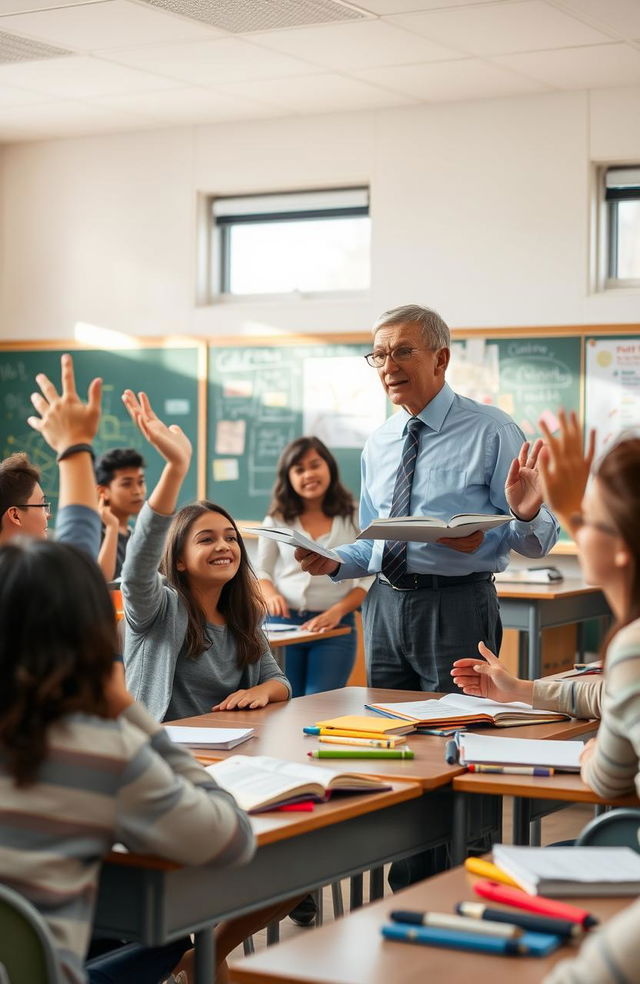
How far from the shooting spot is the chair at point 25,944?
1.58 meters

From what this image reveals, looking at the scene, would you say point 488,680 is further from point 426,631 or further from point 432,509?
point 432,509

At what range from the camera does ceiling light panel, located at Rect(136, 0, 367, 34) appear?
16.5 ft

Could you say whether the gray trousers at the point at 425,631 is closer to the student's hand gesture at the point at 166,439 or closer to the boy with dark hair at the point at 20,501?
the boy with dark hair at the point at 20,501

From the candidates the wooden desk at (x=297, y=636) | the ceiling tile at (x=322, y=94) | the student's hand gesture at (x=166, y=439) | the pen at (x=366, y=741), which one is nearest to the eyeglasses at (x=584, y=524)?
the student's hand gesture at (x=166, y=439)

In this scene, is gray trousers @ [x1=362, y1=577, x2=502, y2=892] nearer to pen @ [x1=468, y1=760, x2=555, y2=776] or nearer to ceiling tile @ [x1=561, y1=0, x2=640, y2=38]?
pen @ [x1=468, y1=760, x2=555, y2=776]

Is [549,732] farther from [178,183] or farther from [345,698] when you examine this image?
[178,183]

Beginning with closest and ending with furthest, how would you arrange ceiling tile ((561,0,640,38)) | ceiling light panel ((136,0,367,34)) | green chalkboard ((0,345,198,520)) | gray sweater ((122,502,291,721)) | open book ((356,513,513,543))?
gray sweater ((122,502,291,721)), open book ((356,513,513,543)), ceiling tile ((561,0,640,38)), ceiling light panel ((136,0,367,34)), green chalkboard ((0,345,198,520))

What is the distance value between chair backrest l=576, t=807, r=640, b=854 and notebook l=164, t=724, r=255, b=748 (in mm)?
809

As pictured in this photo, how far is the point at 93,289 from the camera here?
24.5 feet

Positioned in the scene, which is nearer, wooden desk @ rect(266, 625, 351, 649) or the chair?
the chair

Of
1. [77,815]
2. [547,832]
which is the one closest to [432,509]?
[547,832]

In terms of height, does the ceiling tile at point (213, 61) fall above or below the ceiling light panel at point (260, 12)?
above

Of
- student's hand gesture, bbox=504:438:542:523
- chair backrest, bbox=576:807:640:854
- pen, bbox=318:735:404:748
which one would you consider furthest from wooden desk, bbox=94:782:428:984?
student's hand gesture, bbox=504:438:542:523

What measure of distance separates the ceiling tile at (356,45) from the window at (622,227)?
1.13 metres
